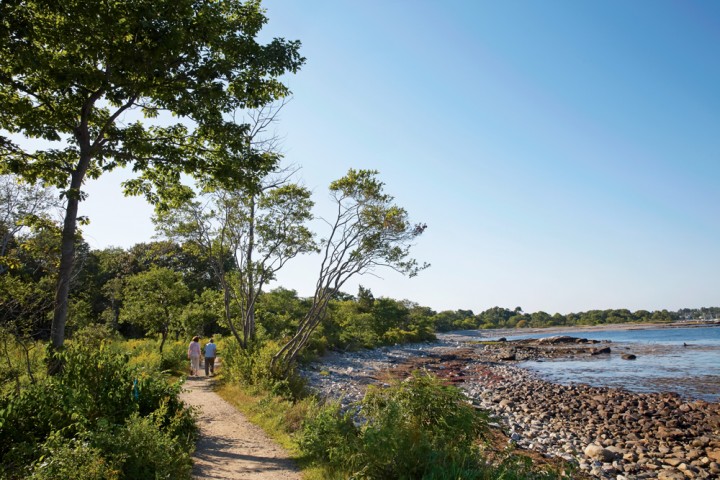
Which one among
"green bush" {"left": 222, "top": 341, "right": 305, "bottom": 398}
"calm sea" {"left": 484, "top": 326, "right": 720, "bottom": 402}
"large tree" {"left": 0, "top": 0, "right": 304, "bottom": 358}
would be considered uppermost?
"large tree" {"left": 0, "top": 0, "right": 304, "bottom": 358}

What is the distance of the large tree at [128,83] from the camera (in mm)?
6086

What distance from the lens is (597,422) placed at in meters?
14.9

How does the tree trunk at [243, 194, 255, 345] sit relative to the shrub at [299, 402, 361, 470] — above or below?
above

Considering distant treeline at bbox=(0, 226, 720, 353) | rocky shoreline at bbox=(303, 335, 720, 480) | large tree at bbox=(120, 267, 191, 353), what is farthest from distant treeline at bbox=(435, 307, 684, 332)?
large tree at bbox=(120, 267, 191, 353)

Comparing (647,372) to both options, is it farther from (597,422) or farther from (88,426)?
(88,426)

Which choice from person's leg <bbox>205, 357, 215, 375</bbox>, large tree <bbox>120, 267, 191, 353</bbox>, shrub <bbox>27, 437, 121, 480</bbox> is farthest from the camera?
large tree <bbox>120, 267, 191, 353</bbox>

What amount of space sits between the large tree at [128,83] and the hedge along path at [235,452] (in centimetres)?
310

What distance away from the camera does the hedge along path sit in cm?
651

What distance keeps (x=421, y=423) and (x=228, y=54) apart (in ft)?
23.2

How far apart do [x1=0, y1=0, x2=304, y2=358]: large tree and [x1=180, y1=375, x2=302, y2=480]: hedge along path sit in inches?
122

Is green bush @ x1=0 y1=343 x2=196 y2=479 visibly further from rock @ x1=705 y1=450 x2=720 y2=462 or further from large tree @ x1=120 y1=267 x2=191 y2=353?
large tree @ x1=120 y1=267 x2=191 y2=353

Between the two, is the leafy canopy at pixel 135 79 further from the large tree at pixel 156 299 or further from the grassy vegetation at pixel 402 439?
the large tree at pixel 156 299

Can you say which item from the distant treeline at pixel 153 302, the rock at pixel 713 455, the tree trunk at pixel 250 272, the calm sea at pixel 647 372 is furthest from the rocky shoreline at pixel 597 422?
the distant treeline at pixel 153 302

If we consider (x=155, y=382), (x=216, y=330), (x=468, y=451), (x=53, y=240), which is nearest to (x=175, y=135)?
(x=53, y=240)
